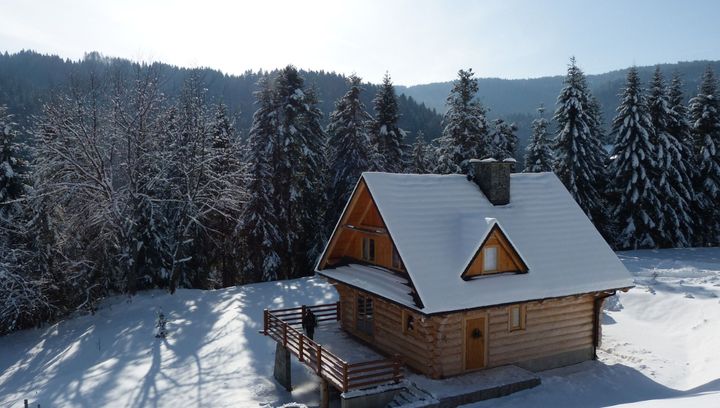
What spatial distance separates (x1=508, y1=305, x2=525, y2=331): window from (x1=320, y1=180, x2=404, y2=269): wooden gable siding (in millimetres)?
4093

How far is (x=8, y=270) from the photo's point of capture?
23891mm

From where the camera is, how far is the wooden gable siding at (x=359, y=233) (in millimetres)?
17734

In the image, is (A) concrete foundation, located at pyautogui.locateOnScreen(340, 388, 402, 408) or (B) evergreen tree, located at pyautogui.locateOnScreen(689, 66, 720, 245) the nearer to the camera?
(A) concrete foundation, located at pyautogui.locateOnScreen(340, 388, 402, 408)

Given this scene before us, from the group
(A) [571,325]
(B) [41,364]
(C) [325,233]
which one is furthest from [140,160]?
(A) [571,325]

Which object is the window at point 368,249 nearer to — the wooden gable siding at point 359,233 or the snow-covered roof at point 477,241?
the wooden gable siding at point 359,233

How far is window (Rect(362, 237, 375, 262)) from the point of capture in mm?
18797

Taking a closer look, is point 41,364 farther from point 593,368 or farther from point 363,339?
point 593,368

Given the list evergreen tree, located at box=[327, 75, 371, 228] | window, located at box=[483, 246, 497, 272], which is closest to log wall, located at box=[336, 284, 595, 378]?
window, located at box=[483, 246, 497, 272]

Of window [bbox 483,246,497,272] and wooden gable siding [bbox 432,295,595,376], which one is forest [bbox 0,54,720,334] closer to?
window [bbox 483,246,497,272]

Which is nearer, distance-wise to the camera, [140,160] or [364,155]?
[140,160]

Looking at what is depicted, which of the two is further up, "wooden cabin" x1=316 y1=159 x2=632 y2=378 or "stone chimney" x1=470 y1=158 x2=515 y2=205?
"stone chimney" x1=470 y1=158 x2=515 y2=205

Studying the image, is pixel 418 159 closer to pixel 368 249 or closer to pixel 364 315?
pixel 368 249

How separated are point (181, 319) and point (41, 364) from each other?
5646 mm

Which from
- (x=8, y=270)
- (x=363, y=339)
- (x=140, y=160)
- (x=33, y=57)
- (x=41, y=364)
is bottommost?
(x=41, y=364)
